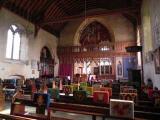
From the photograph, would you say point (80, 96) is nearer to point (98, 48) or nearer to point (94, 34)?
point (98, 48)

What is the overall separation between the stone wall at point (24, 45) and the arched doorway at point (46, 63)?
419 mm

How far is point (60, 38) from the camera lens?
639 inches

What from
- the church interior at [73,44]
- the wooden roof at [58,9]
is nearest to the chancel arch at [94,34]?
the church interior at [73,44]

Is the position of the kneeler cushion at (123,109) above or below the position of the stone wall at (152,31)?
below

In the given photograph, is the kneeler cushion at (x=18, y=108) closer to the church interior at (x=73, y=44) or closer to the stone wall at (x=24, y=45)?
the church interior at (x=73, y=44)

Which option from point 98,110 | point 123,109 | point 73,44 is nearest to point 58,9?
point 73,44

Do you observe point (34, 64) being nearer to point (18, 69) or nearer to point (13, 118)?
point (18, 69)

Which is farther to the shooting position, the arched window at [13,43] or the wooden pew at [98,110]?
the arched window at [13,43]

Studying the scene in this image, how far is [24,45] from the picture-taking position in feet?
38.7

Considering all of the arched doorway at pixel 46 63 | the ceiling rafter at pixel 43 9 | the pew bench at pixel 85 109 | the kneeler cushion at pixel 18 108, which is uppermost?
the ceiling rafter at pixel 43 9

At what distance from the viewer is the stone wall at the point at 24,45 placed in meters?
9.76

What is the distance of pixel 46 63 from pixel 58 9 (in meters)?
4.39

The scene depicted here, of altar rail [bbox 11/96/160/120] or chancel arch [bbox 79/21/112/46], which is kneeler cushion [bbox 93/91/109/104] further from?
chancel arch [bbox 79/21/112/46]

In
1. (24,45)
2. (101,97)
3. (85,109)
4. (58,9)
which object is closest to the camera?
(85,109)
